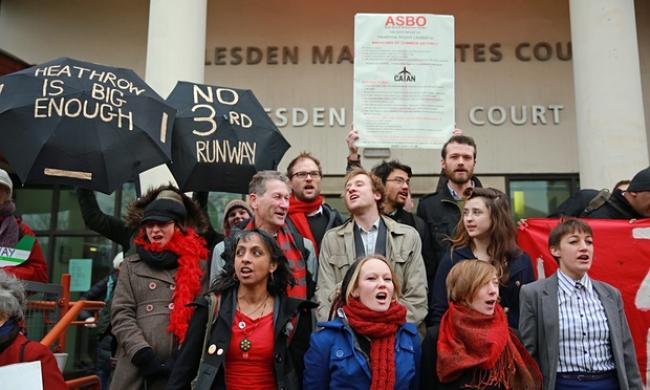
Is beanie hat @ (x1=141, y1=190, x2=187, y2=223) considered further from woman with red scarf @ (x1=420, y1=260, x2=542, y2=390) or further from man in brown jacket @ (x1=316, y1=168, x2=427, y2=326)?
woman with red scarf @ (x1=420, y1=260, x2=542, y2=390)

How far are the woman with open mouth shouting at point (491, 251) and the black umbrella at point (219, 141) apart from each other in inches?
68.1

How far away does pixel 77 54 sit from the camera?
10148 mm

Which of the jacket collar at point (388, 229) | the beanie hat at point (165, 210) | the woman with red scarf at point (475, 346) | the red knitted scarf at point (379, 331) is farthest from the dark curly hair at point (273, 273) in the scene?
the woman with red scarf at point (475, 346)

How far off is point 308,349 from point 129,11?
855 cm

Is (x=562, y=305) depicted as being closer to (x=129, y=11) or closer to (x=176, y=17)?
(x=176, y=17)

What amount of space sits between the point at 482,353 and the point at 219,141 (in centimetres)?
255

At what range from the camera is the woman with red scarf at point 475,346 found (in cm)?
307

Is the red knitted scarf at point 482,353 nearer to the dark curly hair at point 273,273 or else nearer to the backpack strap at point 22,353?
the dark curly hair at point 273,273

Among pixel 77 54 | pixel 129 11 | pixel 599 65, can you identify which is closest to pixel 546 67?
pixel 599 65

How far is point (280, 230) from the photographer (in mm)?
3922

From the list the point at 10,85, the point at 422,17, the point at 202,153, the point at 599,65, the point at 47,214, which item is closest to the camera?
the point at 10,85

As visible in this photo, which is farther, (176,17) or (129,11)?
(129,11)

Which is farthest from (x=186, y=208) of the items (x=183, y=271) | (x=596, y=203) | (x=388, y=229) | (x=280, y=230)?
(x=596, y=203)

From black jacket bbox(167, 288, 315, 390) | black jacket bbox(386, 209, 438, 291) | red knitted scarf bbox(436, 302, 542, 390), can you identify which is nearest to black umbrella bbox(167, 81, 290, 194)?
black jacket bbox(386, 209, 438, 291)
